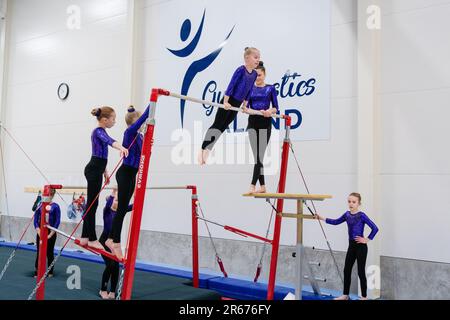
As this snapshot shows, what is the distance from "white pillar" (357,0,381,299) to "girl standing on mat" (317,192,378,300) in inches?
11.9

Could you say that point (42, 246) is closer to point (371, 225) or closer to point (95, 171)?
point (95, 171)

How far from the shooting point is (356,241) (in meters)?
4.89

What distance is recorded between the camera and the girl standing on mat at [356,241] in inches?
189

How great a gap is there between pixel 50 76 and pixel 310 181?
22.3 ft

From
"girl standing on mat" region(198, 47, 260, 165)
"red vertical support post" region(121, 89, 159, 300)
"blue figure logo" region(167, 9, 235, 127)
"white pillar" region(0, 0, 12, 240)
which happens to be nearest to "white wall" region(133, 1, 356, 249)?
"blue figure logo" region(167, 9, 235, 127)

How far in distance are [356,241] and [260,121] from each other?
1839mm

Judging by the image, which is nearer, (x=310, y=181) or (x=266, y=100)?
(x=266, y=100)

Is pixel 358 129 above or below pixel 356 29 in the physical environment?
below

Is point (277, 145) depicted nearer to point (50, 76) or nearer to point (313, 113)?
point (313, 113)

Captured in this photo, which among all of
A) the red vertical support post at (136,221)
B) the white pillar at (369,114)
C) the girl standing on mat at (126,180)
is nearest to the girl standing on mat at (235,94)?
the girl standing on mat at (126,180)

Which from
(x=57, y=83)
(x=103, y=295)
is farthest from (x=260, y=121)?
(x=57, y=83)

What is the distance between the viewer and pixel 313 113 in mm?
5887

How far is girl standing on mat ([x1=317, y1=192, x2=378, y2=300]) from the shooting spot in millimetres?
4812
